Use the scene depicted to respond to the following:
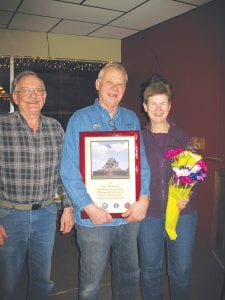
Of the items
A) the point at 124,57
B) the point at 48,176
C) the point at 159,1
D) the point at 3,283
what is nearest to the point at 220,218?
the point at 48,176

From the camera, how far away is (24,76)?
6.58 ft

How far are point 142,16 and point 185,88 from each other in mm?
1273

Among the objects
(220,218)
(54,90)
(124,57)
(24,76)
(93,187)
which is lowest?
(220,218)

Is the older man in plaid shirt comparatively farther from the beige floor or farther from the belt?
the beige floor

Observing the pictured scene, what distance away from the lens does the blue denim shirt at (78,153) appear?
68.2 inches

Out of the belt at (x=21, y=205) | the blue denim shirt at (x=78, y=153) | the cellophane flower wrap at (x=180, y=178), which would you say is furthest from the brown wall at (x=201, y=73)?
the belt at (x=21, y=205)

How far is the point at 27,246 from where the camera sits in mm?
2031

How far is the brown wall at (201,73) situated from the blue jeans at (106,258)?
1.81 m

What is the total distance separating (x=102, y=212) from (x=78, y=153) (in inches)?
14.6

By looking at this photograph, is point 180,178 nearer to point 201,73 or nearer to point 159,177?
point 159,177

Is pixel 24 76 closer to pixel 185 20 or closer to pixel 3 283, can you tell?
pixel 3 283

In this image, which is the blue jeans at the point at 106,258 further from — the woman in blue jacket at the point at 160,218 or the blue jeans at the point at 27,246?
the blue jeans at the point at 27,246

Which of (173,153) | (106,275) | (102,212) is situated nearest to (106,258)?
(102,212)

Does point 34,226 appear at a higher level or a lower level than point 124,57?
lower
